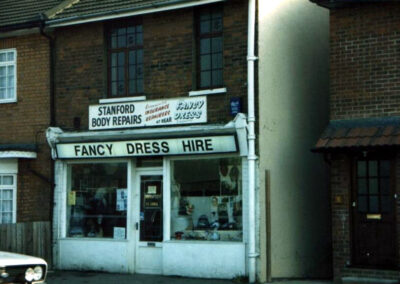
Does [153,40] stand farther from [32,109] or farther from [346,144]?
[346,144]

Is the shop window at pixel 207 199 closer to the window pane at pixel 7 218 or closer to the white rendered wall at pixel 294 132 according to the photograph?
the white rendered wall at pixel 294 132

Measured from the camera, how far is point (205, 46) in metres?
16.1

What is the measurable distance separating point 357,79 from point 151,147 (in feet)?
14.7

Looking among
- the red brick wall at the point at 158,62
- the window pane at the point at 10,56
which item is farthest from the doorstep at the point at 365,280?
the window pane at the point at 10,56

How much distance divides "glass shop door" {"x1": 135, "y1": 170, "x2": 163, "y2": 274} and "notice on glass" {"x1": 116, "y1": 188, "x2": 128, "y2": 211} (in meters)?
0.29

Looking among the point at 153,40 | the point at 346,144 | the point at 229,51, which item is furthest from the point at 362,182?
the point at 153,40

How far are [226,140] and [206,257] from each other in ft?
7.70

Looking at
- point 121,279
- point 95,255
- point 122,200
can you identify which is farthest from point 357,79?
point 95,255

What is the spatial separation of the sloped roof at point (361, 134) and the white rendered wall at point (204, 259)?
272 centimetres

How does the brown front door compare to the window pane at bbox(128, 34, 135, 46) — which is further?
the window pane at bbox(128, 34, 135, 46)

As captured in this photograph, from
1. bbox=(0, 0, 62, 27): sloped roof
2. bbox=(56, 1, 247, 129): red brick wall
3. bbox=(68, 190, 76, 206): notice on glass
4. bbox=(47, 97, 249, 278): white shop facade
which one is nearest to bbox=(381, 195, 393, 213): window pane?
bbox=(47, 97, 249, 278): white shop facade

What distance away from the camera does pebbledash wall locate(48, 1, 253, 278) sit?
15.4 meters

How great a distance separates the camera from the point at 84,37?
1752cm

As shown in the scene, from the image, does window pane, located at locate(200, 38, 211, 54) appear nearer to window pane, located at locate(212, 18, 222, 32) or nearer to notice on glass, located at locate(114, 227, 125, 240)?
window pane, located at locate(212, 18, 222, 32)
